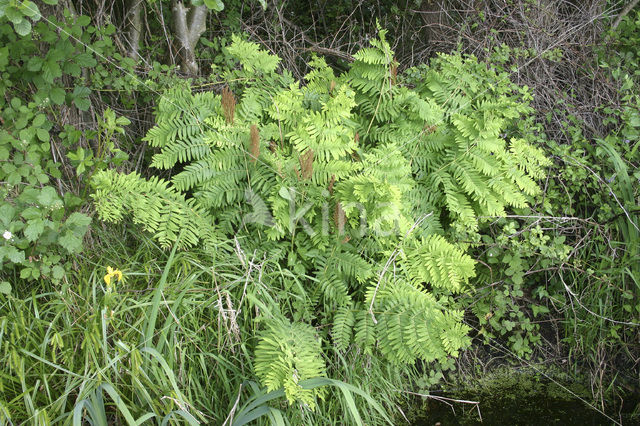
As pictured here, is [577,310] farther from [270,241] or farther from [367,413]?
[270,241]

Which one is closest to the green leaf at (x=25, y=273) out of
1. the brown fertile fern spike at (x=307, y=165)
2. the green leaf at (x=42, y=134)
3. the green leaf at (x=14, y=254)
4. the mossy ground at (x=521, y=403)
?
the green leaf at (x=14, y=254)

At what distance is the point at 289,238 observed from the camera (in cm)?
294

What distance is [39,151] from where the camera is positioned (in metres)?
2.92

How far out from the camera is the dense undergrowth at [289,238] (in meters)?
2.45

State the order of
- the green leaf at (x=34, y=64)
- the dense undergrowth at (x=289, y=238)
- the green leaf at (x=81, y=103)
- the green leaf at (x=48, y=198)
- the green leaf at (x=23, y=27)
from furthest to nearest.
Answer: the green leaf at (x=81, y=103) → the green leaf at (x=34, y=64) → the green leaf at (x=48, y=198) → the dense undergrowth at (x=289, y=238) → the green leaf at (x=23, y=27)

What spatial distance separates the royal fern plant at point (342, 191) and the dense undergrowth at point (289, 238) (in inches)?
0.5

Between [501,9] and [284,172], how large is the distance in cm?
222

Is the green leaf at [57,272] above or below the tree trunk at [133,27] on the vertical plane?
below

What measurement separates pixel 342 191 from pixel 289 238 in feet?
1.45

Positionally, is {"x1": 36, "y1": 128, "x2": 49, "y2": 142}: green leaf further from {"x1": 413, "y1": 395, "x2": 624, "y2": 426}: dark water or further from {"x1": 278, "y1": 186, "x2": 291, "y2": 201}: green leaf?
{"x1": 413, "y1": 395, "x2": 624, "y2": 426}: dark water

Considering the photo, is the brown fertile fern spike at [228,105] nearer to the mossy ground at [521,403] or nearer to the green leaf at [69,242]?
the green leaf at [69,242]

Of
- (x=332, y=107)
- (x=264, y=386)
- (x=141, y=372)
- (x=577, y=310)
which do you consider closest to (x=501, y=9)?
(x=332, y=107)

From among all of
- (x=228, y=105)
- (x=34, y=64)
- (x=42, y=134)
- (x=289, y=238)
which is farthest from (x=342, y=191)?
(x=34, y=64)

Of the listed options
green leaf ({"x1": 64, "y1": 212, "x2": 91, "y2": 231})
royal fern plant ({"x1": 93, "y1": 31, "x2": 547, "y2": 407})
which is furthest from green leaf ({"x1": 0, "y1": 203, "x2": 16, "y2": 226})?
royal fern plant ({"x1": 93, "y1": 31, "x2": 547, "y2": 407})
